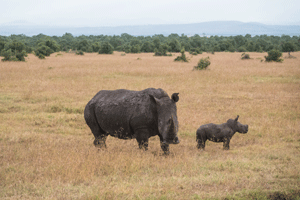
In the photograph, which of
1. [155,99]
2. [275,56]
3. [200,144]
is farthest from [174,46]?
[155,99]

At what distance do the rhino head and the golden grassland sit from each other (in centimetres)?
66

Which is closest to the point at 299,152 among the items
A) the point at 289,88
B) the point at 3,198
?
the point at 3,198

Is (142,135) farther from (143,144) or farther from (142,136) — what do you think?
(143,144)

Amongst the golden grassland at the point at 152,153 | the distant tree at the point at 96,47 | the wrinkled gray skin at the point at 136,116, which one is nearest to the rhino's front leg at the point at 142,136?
the wrinkled gray skin at the point at 136,116

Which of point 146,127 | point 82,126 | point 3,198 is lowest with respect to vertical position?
point 82,126

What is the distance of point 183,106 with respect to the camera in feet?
42.0

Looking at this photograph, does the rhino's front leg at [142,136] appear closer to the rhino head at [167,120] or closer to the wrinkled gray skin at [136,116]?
the wrinkled gray skin at [136,116]

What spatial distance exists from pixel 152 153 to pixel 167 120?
1.42m

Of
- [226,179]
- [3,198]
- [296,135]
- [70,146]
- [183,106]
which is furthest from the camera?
[183,106]

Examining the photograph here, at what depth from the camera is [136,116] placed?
20.7ft

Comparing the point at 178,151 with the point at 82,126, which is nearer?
the point at 178,151

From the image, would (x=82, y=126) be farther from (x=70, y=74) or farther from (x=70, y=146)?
(x=70, y=74)

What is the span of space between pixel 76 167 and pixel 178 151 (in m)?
2.86

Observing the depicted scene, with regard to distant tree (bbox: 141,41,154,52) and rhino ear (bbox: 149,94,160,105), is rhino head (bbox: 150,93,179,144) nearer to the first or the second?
rhino ear (bbox: 149,94,160,105)
